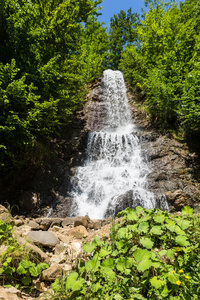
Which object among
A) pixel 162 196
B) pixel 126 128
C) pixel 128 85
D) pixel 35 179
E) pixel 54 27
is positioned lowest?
pixel 162 196

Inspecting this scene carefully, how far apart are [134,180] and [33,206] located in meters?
4.54

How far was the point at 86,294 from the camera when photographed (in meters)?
1.66

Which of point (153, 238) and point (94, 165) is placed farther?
point (94, 165)

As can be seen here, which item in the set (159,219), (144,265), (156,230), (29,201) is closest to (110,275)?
(144,265)

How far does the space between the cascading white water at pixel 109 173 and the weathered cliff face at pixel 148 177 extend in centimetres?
37

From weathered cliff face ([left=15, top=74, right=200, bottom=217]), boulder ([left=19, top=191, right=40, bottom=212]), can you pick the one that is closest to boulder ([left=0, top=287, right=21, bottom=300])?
weathered cliff face ([left=15, top=74, right=200, bottom=217])

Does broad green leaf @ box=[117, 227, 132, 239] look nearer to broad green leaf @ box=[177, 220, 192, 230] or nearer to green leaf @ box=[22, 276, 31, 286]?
broad green leaf @ box=[177, 220, 192, 230]

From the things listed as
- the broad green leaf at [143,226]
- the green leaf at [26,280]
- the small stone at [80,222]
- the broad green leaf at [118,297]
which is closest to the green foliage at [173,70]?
A: the small stone at [80,222]

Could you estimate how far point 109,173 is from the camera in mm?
8336

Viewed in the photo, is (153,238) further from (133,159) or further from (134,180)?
(133,159)

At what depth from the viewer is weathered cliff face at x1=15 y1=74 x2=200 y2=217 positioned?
6.57 metres

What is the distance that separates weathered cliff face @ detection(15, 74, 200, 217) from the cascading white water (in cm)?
37

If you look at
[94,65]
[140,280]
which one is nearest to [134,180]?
[140,280]

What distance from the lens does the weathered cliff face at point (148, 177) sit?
6574 mm
